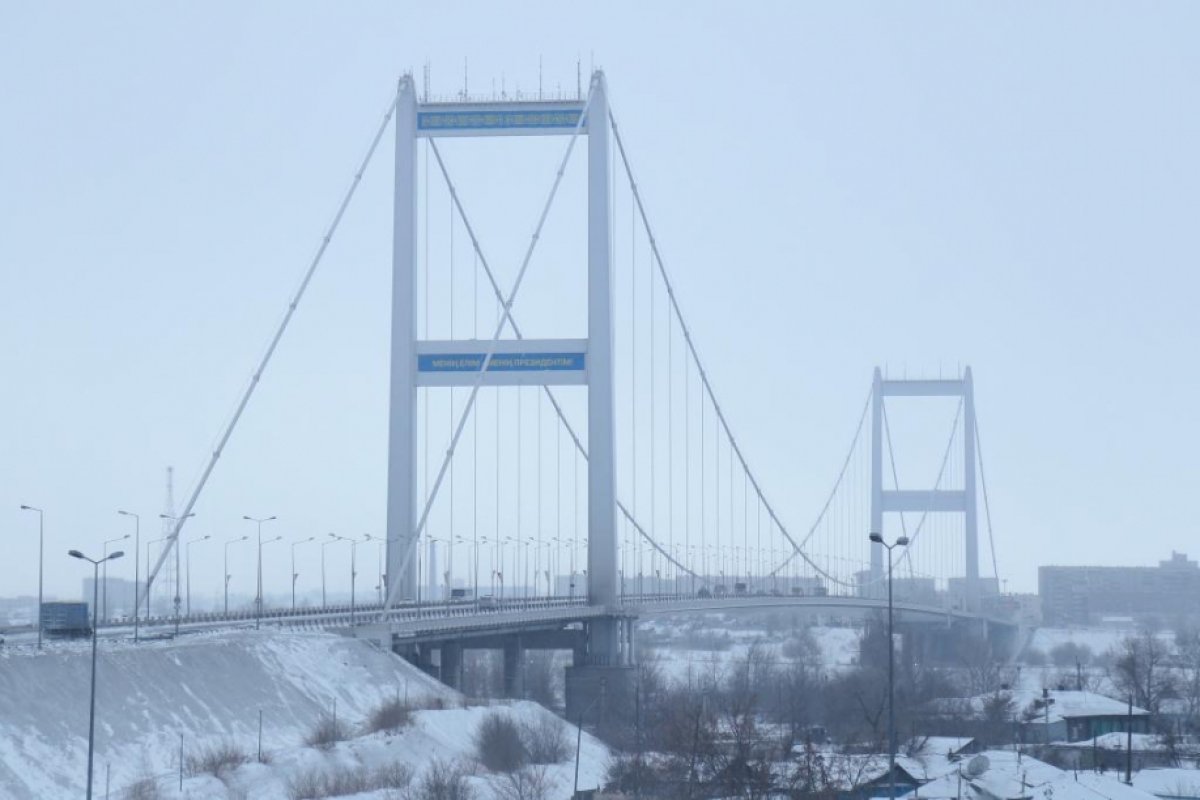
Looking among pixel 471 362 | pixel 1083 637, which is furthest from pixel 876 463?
pixel 1083 637

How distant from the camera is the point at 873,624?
7238 cm

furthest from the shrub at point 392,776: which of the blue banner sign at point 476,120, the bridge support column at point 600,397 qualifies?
the blue banner sign at point 476,120

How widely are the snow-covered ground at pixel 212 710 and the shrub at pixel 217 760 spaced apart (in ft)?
0.63

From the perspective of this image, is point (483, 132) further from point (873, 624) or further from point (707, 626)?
point (707, 626)

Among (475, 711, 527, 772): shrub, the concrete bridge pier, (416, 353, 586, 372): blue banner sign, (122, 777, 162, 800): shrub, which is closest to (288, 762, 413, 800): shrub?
(122, 777, 162, 800): shrub

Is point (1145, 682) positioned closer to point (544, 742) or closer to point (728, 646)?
point (544, 742)

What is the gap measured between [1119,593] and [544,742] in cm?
12108

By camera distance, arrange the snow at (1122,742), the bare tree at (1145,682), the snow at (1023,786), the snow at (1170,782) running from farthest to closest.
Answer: the bare tree at (1145,682) → the snow at (1122,742) → the snow at (1170,782) → the snow at (1023,786)

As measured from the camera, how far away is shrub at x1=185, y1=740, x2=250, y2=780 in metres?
25.1

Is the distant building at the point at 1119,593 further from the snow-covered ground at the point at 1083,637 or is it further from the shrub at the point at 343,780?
the shrub at the point at 343,780

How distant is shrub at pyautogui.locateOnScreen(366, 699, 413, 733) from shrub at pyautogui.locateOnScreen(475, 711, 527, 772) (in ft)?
3.95

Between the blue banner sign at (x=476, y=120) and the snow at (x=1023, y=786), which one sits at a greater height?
the blue banner sign at (x=476, y=120)

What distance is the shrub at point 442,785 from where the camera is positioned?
25.1 meters

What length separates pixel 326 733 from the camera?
95.4 ft
